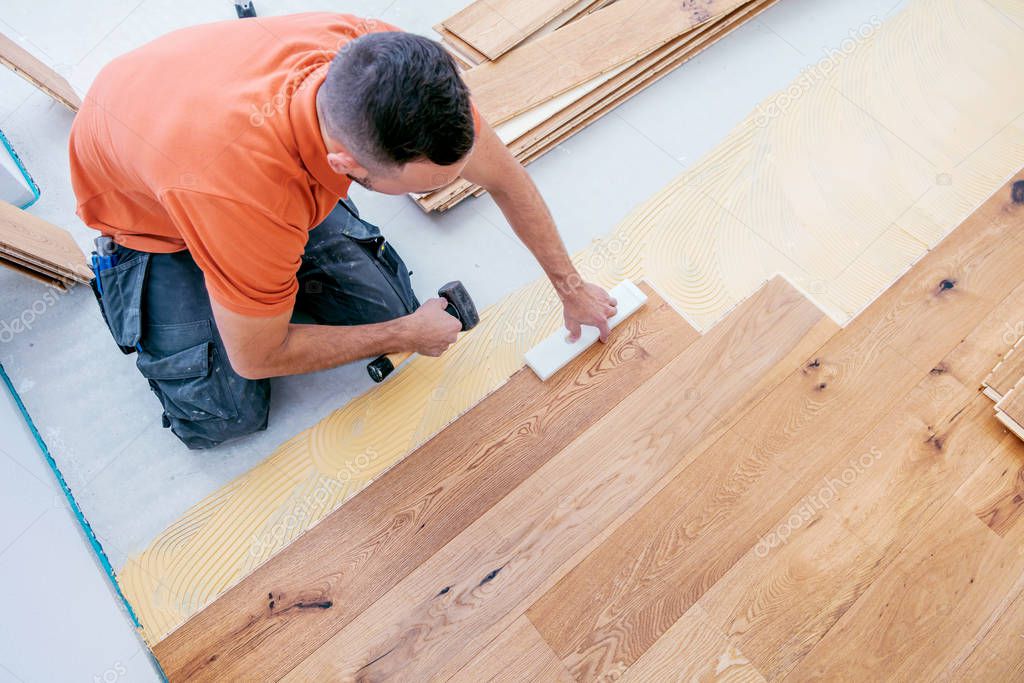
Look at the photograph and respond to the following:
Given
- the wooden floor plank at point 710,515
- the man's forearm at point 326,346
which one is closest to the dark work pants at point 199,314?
the man's forearm at point 326,346

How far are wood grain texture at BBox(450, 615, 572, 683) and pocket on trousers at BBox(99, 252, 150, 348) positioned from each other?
114cm

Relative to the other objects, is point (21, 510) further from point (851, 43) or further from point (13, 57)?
point (851, 43)

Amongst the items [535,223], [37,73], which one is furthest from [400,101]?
[37,73]

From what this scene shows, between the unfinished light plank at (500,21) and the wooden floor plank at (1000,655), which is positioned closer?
the wooden floor plank at (1000,655)

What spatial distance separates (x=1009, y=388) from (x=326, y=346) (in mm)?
1738

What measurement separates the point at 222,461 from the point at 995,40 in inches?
111

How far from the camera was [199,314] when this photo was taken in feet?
5.74

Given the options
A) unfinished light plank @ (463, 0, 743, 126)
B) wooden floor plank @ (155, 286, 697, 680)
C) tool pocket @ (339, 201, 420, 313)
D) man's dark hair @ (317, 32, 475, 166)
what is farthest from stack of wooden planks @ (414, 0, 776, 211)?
man's dark hair @ (317, 32, 475, 166)

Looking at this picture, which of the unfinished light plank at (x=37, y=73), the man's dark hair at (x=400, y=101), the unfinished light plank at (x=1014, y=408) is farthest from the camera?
the unfinished light plank at (x=37, y=73)

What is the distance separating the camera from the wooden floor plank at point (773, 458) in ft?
5.35

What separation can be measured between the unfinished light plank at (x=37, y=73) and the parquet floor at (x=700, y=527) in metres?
1.71

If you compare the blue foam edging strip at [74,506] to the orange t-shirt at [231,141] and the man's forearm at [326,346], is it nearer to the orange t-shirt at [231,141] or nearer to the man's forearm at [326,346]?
the man's forearm at [326,346]

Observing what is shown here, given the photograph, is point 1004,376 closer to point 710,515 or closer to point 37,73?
point 710,515

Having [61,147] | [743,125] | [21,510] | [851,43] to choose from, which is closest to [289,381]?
[21,510]
